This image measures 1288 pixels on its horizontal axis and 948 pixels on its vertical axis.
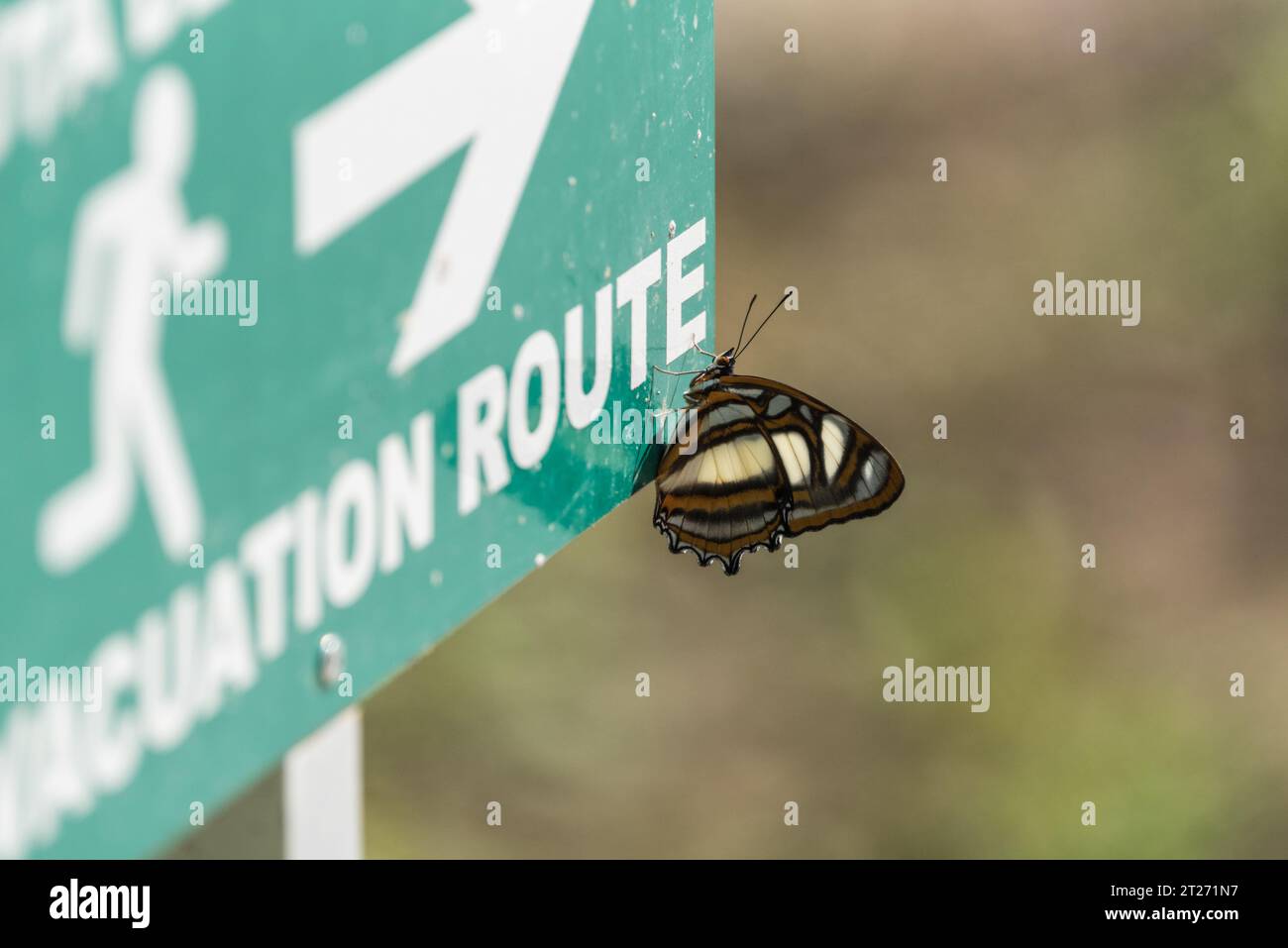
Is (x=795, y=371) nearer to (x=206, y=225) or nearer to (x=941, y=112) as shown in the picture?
(x=941, y=112)

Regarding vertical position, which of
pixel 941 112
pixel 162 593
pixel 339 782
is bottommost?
pixel 339 782

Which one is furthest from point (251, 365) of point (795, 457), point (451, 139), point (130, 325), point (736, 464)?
point (795, 457)

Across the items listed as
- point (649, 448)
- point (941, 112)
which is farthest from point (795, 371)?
point (649, 448)

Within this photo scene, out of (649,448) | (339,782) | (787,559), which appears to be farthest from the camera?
(787,559)

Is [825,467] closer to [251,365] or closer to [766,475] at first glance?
[766,475]

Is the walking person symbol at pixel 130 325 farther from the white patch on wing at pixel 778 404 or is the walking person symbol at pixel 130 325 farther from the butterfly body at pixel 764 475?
the white patch on wing at pixel 778 404

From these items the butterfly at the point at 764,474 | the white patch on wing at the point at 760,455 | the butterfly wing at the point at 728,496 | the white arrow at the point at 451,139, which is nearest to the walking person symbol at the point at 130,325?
the white arrow at the point at 451,139

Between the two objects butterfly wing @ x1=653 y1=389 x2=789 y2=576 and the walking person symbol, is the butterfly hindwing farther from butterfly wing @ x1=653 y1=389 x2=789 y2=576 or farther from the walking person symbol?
the walking person symbol

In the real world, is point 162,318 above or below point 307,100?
below
